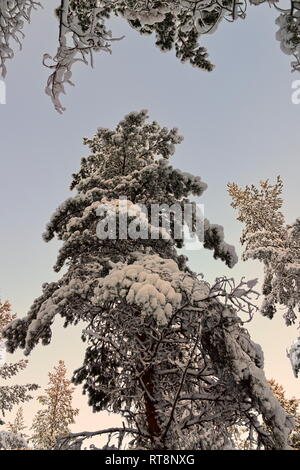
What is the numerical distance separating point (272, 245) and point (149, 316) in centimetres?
1062

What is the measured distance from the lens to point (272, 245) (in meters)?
14.7

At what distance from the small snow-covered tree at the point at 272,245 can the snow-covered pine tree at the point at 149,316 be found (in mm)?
6679

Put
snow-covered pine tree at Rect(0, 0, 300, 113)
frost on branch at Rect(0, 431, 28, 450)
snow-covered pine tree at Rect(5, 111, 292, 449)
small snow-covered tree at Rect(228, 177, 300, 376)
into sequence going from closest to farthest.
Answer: snow-covered pine tree at Rect(0, 0, 300, 113) → snow-covered pine tree at Rect(5, 111, 292, 449) → frost on branch at Rect(0, 431, 28, 450) → small snow-covered tree at Rect(228, 177, 300, 376)

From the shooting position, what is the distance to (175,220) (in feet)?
26.1

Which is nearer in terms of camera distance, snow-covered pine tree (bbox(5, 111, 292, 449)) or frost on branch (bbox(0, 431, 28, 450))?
snow-covered pine tree (bbox(5, 111, 292, 449))

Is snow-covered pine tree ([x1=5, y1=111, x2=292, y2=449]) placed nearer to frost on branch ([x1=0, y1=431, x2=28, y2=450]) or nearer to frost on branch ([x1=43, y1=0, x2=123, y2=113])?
frost on branch ([x1=43, y1=0, x2=123, y2=113])

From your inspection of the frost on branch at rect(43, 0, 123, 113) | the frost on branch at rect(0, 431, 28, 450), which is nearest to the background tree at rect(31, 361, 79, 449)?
the frost on branch at rect(0, 431, 28, 450)

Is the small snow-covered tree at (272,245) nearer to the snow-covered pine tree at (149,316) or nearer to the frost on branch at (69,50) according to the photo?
the snow-covered pine tree at (149,316)

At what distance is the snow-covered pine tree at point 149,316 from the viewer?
5.06 meters

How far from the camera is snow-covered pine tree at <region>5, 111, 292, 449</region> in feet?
16.6

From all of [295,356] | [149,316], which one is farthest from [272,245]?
[149,316]

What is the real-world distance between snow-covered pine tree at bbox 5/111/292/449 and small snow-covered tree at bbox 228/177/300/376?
6.68 metres
